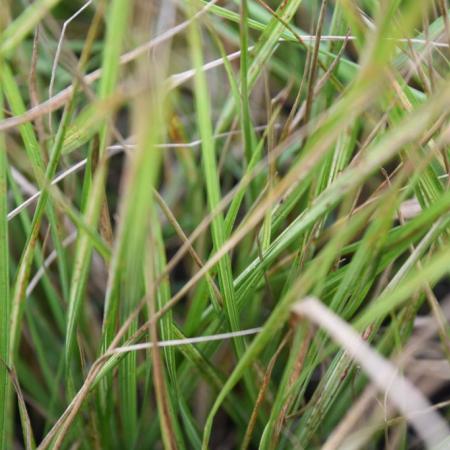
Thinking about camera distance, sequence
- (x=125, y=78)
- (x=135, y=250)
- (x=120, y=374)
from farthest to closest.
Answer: (x=125, y=78)
(x=120, y=374)
(x=135, y=250)

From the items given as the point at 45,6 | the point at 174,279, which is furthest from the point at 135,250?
the point at 174,279

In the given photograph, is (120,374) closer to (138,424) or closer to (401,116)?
(138,424)

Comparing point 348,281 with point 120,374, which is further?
point 120,374

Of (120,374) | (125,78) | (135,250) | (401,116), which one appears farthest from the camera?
(125,78)

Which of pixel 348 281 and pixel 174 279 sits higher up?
pixel 348 281

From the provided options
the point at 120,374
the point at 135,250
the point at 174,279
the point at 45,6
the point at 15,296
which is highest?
the point at 45,6

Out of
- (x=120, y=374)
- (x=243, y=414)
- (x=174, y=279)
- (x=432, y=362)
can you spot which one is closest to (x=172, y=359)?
(x=120, y=374)

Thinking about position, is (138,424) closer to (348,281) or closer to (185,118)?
(348,281)
